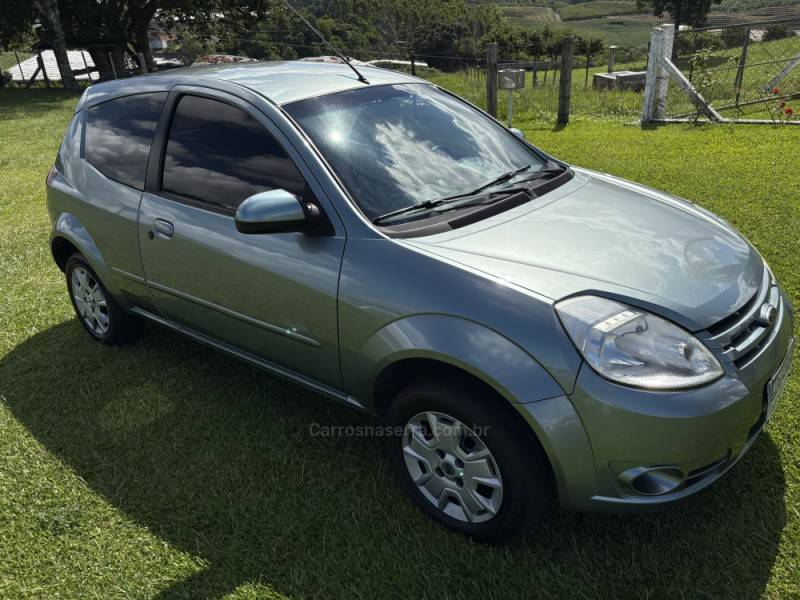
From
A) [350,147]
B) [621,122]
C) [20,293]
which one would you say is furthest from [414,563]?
[621,122]

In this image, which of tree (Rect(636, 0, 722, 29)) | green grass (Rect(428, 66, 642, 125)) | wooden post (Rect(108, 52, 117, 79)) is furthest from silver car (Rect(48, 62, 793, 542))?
tree (Rect(636, 0, 722, 29))

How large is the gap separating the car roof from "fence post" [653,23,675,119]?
8.14m

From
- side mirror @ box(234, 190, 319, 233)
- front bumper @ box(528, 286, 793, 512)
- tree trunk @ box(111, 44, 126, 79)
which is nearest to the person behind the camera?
front bumper @ box(528, 286, 793, 512)

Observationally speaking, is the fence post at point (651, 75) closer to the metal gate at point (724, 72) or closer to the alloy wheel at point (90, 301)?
the metal gate at point (724, 72)

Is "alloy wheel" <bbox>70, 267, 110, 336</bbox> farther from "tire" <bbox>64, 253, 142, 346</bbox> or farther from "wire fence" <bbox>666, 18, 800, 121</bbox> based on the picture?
"wire fence" <bbox>666, 18, 800, 121</bbox>

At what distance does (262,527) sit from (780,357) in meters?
2.14

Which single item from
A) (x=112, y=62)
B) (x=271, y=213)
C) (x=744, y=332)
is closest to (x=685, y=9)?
(x=112, y=62)

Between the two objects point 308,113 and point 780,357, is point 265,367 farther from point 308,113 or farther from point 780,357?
point 780,357

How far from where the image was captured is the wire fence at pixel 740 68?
10.4 metres

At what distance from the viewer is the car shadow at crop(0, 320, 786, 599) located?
2414 mm

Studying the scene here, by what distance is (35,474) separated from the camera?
3189 mm

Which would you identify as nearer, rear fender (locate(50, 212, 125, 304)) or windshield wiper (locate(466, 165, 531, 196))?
windshield wiper (locate(466, 165, 531, 196))

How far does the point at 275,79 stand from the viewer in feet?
10.8

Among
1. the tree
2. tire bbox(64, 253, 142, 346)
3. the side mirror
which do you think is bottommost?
the tree
